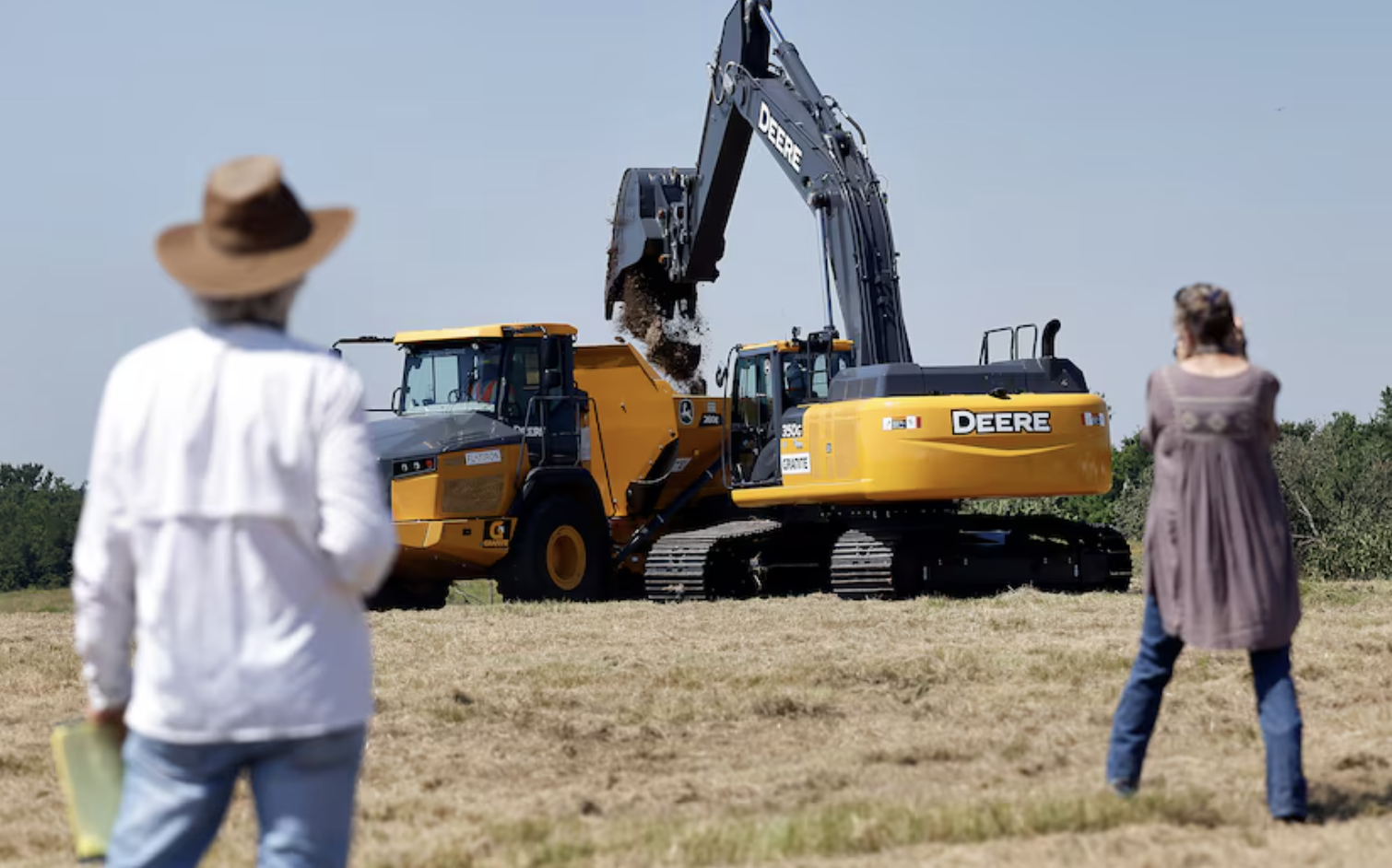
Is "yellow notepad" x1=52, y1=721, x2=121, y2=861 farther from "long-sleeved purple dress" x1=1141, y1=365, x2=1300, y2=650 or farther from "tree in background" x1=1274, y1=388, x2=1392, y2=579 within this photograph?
"tree in background" x1=1274, y1=388, x2=1392, y2=579

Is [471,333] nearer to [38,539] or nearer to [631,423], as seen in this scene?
[631,423]

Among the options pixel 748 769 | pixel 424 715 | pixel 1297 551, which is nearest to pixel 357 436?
pixel 748 769

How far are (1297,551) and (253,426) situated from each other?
20.4 m

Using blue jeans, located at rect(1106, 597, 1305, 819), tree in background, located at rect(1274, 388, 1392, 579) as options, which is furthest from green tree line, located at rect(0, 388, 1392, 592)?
blue jeans, located at rect(1106, 597, 1305, 819)

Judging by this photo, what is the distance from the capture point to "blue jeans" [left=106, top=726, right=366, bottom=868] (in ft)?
11.6

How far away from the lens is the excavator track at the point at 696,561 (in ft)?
62.3

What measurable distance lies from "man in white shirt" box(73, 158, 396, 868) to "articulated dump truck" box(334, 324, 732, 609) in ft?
48.1

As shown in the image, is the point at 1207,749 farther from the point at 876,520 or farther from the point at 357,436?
the point at 876,520

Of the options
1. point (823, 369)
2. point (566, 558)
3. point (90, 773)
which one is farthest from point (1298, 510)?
point (90, 773)

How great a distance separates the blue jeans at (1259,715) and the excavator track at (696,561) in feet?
42.3

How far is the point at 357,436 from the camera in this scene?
3598mm

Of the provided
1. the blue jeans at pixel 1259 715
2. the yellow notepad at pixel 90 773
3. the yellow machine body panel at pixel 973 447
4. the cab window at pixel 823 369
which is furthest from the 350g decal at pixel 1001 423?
the yellow notepad at pixel 90 773

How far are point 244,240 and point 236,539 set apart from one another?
0.59 metres

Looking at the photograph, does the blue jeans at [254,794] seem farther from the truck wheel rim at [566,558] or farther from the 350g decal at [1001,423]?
the truck wheel rim at [566,558]
